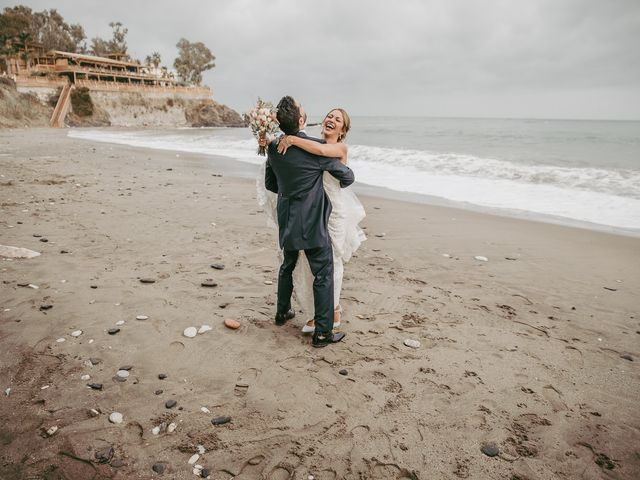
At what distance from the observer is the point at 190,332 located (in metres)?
3.86

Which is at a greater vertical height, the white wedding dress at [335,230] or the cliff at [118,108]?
the cliff at [118,108]

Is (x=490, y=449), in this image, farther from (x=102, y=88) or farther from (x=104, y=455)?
(x=102, y=88)

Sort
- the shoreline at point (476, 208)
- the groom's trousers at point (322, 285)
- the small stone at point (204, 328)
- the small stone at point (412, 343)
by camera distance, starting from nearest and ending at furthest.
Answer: the groom's trousers at point (322, 285)
the small stone at point (412, 343)
the small stone at point (204, 328)
the shoreline at point (476, 208)

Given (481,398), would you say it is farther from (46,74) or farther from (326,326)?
(46,74)

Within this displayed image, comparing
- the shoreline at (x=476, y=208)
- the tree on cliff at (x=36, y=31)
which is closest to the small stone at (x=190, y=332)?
the shoreline at (x=476, y=208)

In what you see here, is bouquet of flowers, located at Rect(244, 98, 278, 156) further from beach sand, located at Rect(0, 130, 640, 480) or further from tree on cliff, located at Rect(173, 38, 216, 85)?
tree on cliff, located at Rect(173, 38, 216, 85)

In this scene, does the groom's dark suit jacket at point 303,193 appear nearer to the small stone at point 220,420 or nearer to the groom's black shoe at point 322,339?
the groom's black shoe at point 322,339

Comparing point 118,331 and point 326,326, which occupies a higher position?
point 326,326

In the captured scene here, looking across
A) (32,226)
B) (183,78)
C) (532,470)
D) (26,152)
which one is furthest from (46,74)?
(532,470)

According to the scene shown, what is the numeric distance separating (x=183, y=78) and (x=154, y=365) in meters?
92.9

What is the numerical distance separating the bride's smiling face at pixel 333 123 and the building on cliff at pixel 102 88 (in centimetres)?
5626

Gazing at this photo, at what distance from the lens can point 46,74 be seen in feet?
179

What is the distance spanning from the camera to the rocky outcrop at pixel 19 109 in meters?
41.3

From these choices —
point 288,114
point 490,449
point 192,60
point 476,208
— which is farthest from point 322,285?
point 192,60
